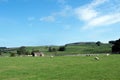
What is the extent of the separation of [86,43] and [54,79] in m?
157

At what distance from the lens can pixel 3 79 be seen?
24.2 m

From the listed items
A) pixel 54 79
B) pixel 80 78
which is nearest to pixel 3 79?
pixel 54 79

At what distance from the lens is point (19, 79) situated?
2389 centimetres

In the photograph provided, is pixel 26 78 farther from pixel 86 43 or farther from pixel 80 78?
pixel 86 43

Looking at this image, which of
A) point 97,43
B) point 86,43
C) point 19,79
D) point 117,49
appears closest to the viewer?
point 19,79

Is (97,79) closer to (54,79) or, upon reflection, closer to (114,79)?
(114,79)

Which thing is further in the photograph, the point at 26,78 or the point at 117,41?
the point at 117,41

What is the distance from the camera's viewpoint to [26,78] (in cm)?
2438

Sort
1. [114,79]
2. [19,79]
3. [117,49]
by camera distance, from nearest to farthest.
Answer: [114,79], [19,79], [117,49]

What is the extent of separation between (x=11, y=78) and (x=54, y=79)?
372cm

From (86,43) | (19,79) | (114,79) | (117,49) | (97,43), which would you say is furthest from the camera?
→ (86,43)

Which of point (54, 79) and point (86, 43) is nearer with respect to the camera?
point (54, 79)

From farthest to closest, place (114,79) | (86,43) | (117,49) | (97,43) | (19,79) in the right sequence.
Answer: (86,43) → (97,43) → (117,49) → (19,79) → (114,79)

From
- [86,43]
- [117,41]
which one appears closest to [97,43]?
[86,43]
